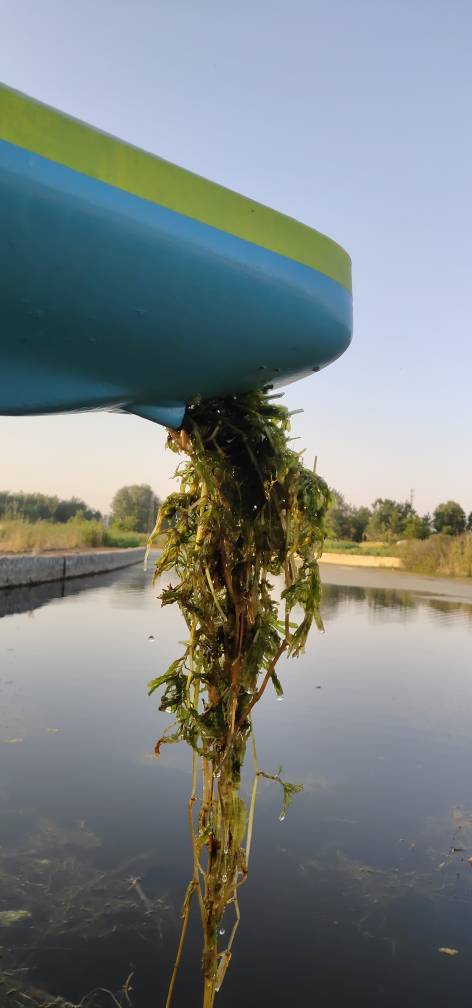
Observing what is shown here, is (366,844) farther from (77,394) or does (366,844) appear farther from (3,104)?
(3,104)

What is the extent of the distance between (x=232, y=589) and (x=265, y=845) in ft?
4.98

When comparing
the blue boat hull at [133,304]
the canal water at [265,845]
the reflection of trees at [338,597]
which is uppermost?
the blue boat hull at [133,304]

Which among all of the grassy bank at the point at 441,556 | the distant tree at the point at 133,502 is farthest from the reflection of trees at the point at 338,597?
the distant tree at the point at 133,502

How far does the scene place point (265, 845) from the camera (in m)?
2.65

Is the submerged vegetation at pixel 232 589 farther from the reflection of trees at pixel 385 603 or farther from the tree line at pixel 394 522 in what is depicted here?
the tree line at pixel 394 522

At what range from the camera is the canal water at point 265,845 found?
6.18 feet

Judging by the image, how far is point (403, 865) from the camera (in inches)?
99.7

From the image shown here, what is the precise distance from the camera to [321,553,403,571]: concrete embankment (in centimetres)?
2597

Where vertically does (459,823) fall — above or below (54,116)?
below

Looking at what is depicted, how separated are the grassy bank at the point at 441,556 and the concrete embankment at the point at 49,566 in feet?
32.5

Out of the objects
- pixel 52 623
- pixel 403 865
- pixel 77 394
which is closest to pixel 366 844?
pixel 403 865

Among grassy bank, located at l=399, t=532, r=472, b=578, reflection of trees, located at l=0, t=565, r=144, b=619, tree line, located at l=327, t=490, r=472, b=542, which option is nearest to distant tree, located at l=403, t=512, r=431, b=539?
tree line, located at l=327, t=490, r=472, b=542

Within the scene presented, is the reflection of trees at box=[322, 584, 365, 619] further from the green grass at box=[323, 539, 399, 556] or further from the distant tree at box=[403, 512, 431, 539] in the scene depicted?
the distant tree at box=[403, 512, 431, 539]

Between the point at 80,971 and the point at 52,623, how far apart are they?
19.1 feet
